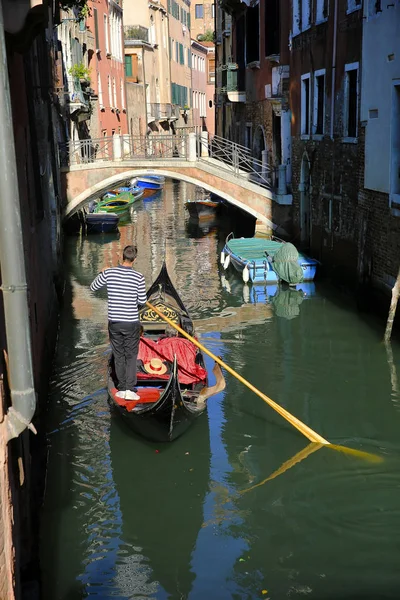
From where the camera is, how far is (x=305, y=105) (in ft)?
46.6

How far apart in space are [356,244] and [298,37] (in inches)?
190

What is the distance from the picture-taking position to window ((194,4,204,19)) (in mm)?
47781

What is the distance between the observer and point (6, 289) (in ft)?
10.3

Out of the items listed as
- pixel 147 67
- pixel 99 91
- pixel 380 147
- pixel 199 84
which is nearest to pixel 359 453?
pixel 380 147

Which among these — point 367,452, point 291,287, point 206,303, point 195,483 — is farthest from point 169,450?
point 291,287

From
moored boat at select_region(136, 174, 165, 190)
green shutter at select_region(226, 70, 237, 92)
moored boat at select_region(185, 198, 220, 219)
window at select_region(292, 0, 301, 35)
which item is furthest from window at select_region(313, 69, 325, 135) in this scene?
moored boat at select_region(136, 174, 165, 190)

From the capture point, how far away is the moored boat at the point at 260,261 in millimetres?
12688

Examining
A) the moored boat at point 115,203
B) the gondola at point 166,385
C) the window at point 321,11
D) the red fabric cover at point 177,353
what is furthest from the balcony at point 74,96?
the red fabric cover at point 177,353

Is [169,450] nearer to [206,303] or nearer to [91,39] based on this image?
[206,303]

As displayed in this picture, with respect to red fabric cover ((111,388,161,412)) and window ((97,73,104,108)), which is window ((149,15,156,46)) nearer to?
window ((97,73,104,108))

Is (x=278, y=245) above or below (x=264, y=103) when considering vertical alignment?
below

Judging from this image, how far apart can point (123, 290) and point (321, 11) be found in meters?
8.33

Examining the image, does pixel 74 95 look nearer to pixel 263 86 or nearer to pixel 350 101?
pixel 263 86

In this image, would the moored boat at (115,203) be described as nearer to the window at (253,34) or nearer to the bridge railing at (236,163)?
the bridge railing at (236,163)
